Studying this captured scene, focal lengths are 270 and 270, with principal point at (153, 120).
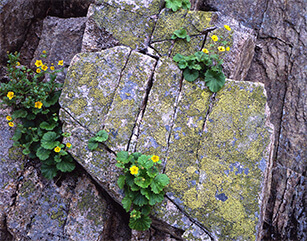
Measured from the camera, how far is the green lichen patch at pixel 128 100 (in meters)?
3.72

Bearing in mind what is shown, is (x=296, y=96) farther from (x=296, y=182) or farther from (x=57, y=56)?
(x=57, y=56)

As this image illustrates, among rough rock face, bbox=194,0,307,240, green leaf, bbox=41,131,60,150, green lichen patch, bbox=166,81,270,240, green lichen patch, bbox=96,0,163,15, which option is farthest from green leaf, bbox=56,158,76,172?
rough rock face, bbox=194,0,307,240

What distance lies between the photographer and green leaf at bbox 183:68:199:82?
3.89m

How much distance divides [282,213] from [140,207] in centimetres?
277

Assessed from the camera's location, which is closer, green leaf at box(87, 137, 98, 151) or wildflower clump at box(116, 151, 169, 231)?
wildflower clump at box(116, 151, 169, 231)

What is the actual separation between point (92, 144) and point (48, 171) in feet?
2.52

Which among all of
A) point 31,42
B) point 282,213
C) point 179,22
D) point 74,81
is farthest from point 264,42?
point 31,42

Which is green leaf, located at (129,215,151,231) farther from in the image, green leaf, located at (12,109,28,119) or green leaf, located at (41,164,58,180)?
green leaf, located at (12,109,28,119)

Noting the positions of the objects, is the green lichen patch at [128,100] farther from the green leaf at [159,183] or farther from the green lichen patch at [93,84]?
the green leaf at [159,183]

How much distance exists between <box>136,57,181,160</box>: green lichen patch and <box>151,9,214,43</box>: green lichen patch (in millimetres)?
456

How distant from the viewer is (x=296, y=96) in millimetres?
5133

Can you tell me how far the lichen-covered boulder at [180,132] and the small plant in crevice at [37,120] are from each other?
0.68 ft

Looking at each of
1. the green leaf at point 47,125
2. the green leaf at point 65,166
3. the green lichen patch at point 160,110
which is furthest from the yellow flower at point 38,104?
the green lichen patch at point 160,110

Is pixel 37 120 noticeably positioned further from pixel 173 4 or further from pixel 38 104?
pixel 173 4
